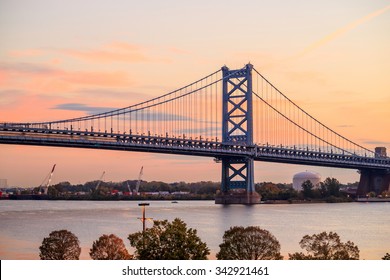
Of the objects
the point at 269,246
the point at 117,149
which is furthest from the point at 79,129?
the point at 269,246

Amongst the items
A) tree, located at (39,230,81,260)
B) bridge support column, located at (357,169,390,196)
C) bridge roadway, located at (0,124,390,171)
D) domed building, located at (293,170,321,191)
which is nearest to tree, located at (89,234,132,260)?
tree, located at (39,230,81,260)

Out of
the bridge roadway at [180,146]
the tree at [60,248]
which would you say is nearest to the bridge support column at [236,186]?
the bridge roadway at [180,146]

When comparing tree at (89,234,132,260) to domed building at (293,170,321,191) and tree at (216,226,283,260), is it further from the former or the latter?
domed building at (293,170,321,191)

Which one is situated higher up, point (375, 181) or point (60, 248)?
point (375, 181)

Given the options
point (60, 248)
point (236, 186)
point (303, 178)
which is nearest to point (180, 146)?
point (236, 186)

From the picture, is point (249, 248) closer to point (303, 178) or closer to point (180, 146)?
point (180, 146)

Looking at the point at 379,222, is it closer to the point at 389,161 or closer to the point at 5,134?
the point at 5,134
